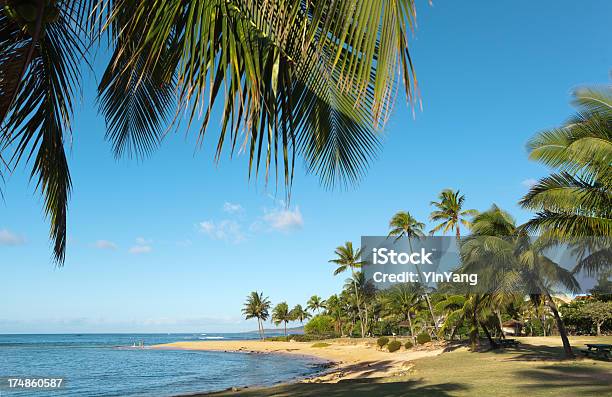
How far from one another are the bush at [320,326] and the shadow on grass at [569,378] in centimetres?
6517

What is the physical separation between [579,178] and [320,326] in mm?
71952

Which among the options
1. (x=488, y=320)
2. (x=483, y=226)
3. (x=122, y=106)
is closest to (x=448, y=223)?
(x=488, y=320)

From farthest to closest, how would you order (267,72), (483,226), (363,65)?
1. (483,226)
2. (267,72)
3. (363,65)

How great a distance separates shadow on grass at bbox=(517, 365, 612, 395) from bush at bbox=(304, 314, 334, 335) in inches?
2566

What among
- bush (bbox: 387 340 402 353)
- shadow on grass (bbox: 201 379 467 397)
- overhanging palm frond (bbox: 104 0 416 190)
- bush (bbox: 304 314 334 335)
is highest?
overhanging palm frond (bbox: 104 0 416 190)

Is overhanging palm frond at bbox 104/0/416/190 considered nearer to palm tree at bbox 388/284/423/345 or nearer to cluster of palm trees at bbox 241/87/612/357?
cluster of palm trees at bbox 241/87/612/357

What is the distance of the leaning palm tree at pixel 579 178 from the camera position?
9758 millimetres

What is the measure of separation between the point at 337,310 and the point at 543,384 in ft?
221

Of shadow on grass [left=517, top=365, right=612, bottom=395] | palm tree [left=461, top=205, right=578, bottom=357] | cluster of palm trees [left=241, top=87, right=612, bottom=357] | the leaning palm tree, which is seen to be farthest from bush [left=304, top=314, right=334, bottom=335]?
the leaning palm tree

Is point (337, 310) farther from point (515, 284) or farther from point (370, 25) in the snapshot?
point (370, 25)

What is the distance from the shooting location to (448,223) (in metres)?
40.5

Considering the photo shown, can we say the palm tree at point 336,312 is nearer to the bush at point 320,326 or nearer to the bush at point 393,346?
the bush at point 320,326

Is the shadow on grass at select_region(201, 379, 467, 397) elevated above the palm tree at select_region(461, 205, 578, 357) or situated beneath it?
situated beneath

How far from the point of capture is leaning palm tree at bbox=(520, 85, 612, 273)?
9.76m
